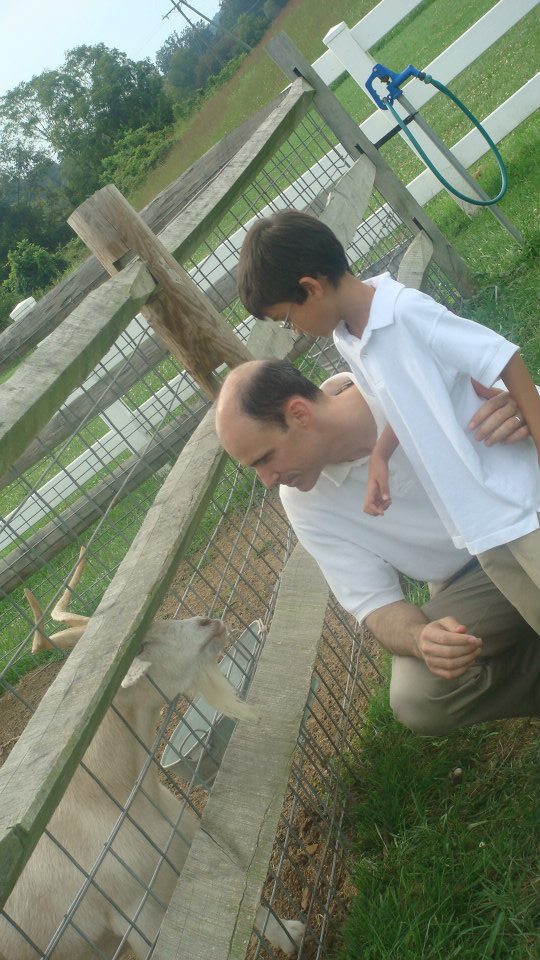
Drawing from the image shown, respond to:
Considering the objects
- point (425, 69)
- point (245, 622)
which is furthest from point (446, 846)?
point (425, 69)

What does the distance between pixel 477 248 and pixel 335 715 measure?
162 inches

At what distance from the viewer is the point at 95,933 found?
288cm

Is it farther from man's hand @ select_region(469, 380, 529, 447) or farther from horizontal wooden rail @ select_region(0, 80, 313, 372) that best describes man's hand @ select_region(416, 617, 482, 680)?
horizontal wooden rail @ select_region(0, 80, 313, 372)

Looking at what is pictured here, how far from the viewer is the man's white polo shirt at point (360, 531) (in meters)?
2.54

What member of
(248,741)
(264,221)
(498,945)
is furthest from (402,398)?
(498,945)

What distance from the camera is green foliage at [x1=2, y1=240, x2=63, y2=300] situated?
26.9m

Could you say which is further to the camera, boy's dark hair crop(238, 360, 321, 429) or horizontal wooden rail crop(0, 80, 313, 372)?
horizontal wooden rail crop(0, 80, 313, 372)

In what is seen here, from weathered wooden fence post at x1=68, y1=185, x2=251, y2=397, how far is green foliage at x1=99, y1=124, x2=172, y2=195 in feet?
87.6

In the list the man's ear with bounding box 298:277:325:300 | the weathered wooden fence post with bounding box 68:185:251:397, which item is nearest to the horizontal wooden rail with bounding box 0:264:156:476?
the weathered wooden fence post with bounding box 68:185:251:397

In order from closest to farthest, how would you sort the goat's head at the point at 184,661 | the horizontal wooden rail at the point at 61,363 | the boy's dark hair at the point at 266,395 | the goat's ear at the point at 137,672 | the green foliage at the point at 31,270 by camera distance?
the horizontal wooden rail at the point at 61,363, the boy's dark hair at the point at 266,395, the goat's ear at the point at 137,672, the goat's head at the point at 184,661, the green foliage at the point at 31,270

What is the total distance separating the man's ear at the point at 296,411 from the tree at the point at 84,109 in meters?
36.4

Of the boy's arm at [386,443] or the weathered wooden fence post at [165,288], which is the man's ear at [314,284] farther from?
the weathered wooden fence post at [165,288]

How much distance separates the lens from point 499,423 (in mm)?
2178

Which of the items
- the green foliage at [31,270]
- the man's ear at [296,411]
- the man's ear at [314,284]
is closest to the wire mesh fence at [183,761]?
the man's ear at [296,411]
